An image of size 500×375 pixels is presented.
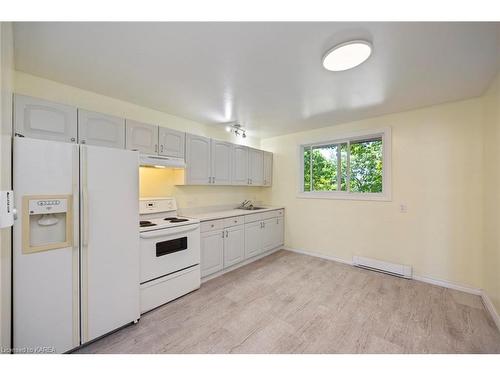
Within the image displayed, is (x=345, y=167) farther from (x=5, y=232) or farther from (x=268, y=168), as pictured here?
(x=5, y=232)

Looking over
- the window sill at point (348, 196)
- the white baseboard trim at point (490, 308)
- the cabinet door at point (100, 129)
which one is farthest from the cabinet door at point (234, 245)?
the white baseboard trim at point (490, 308)

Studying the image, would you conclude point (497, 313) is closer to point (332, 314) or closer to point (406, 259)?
point (406, 259)

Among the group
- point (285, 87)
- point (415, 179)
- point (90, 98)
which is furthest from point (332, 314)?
point (90, 98)

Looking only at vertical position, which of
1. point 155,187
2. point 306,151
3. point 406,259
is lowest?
point 406,259

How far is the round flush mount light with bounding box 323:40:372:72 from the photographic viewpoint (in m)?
1.47

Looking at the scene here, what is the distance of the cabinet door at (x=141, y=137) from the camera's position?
231 cm

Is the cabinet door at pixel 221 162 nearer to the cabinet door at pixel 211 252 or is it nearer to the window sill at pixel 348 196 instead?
the cabinet door at pixel 211 252

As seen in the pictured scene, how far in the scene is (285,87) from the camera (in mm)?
2184

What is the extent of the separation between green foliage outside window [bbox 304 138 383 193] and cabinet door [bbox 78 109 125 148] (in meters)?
3.10

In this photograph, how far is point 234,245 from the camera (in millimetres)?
3092

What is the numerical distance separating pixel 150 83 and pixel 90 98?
800mm

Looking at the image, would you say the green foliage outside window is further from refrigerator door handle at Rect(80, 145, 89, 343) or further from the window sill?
refrigerator door handle at Rect(80, 145, 89, 343)

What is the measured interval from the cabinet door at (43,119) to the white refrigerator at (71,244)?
0.53m

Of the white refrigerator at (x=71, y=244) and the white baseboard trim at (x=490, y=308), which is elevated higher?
the white refrigerator at (x=71, y=244)
